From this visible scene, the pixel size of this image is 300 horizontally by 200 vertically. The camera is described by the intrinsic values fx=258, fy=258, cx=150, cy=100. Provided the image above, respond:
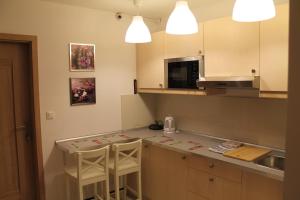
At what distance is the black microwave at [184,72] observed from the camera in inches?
107

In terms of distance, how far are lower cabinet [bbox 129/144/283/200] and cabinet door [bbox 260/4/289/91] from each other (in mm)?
765

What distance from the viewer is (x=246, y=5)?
159 cm

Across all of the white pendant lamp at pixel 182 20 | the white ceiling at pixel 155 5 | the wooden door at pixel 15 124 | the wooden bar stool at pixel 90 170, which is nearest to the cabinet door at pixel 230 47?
the white ceiling at pixel 155 5

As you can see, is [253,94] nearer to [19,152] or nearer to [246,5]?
[246,5]

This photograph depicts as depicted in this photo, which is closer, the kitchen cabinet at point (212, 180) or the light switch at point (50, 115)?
the kitchen cabinet at point (212, 180)

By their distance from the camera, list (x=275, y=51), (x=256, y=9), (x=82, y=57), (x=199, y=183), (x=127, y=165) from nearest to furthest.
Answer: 1. (x=256, y=9)
2. (x=275, y=51)
3. (x=199, y=183)
4. (x=127, y=165)
5. (x=82, y=57)

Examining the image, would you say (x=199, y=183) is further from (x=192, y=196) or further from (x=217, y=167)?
(x=217, y=167)

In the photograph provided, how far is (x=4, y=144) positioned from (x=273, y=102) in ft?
9.09

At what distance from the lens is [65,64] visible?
2957mm

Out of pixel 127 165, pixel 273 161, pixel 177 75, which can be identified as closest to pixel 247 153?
pixel 273 161

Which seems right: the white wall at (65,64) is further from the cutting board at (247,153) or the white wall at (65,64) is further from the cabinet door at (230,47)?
the cutting board at (247,153)

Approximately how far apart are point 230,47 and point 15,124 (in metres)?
2.35

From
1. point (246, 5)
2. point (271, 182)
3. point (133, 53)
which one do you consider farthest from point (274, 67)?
point (133, 53)

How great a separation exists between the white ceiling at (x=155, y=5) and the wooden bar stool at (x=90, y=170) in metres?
1.61
